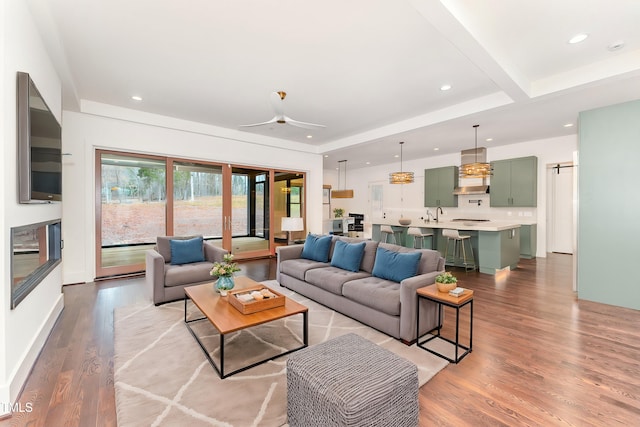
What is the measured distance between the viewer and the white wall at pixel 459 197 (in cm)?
700

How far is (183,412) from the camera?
1842mm

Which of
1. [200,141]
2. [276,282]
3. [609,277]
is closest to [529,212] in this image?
[609,277]

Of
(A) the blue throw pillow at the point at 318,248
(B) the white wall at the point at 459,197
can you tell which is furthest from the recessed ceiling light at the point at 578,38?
(B) the white wall at the point at 459,197

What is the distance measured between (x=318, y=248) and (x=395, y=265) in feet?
4.92

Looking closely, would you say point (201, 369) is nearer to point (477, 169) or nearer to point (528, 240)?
point (477, 169)

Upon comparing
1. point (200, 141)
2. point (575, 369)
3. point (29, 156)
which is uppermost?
point (200, 141)

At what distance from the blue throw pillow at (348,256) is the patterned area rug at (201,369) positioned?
68 centimetres

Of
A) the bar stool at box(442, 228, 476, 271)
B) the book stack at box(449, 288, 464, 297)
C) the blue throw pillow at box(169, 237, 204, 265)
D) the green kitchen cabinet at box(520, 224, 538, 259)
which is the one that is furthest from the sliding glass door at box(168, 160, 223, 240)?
the green kitchen cabinet at box(520, 224, 538, 259)

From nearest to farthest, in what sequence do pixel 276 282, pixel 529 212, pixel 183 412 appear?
pixel 183 412 < pixel 276 282 < pixel 529 212

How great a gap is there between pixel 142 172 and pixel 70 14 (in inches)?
129

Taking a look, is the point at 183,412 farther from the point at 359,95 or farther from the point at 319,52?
the point at 359,95

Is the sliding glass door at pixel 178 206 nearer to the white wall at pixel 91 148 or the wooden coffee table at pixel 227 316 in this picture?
the white wall at pixel 91 148

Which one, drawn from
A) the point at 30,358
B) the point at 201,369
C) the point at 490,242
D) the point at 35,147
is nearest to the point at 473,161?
the point at 490,242

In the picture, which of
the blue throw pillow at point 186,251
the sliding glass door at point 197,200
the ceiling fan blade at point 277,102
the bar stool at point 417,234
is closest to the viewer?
the ceiling fan blade at point 277,102
